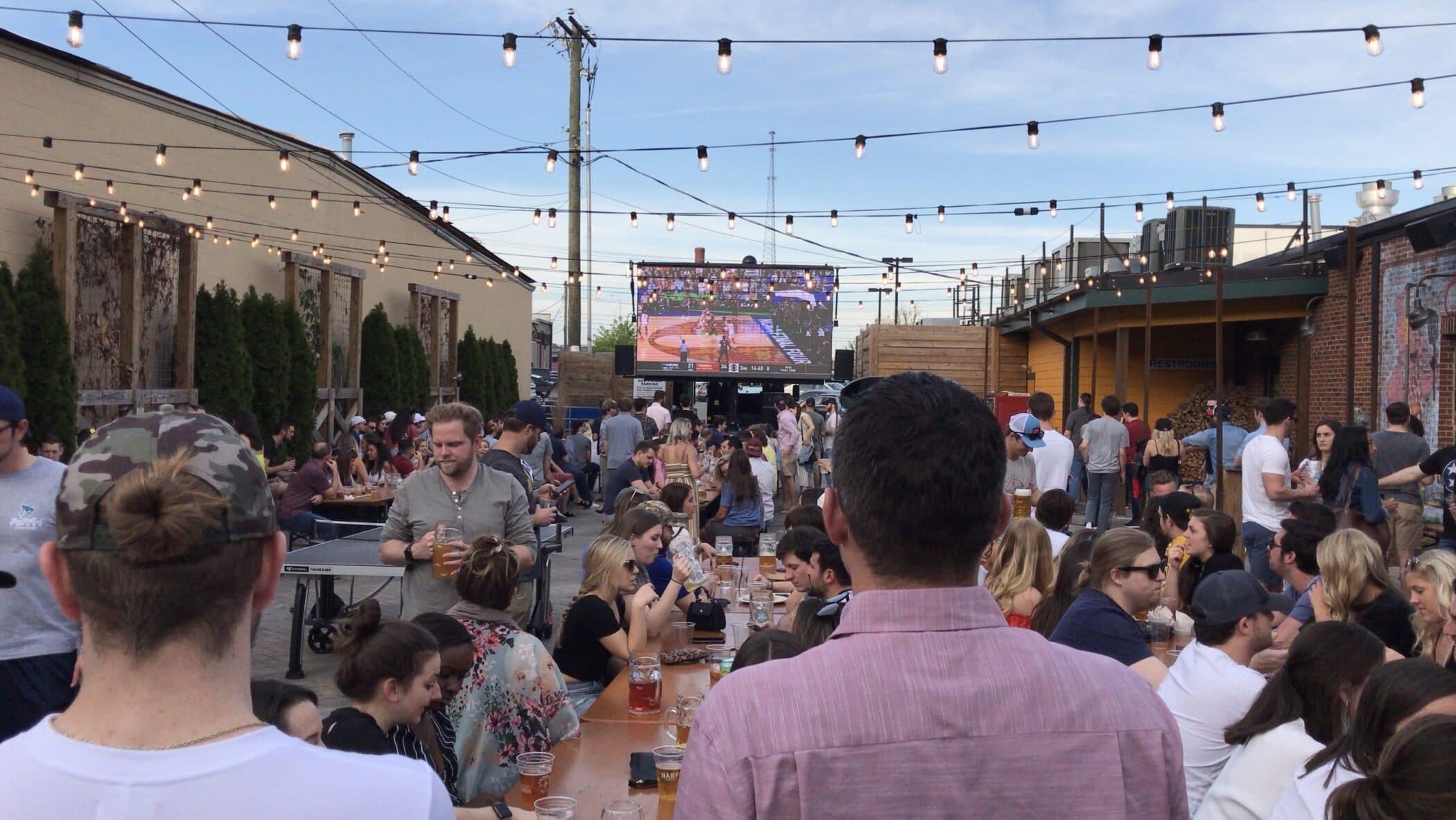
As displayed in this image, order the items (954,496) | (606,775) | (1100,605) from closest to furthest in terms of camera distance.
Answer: (954,496) < (606,775) < (1100,605)

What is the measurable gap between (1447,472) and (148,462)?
7535 millimetres

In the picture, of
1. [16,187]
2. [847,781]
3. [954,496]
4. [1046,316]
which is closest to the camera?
[847,781]

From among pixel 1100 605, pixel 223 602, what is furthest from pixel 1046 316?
pixel 223 602

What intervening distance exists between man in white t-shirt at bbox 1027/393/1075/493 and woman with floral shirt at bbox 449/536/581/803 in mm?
5857

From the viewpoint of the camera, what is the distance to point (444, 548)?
4.35 m

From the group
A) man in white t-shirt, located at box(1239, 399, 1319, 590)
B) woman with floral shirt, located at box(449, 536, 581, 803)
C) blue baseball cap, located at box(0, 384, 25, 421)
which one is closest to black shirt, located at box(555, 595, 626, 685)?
woman with floral shirt, located at box(449, 536, 581, 803)

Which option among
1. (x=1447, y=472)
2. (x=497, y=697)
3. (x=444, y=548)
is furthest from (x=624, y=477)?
(x=497, y=697)

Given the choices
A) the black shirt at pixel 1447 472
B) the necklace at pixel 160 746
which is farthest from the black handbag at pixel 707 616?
the necklace at pixel 160 746

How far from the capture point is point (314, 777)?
108cm

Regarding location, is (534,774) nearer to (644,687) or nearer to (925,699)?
(644,687)

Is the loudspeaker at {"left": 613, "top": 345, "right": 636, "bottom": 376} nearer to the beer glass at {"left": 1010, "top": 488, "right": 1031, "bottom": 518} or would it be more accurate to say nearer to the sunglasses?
the beer glass at {"left": 1010, "top": 488, "right": 1031, "bottom": 518}

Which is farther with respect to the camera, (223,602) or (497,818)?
(497,818)

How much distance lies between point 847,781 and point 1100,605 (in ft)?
10.1

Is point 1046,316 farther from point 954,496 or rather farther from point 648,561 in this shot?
point 954,496
